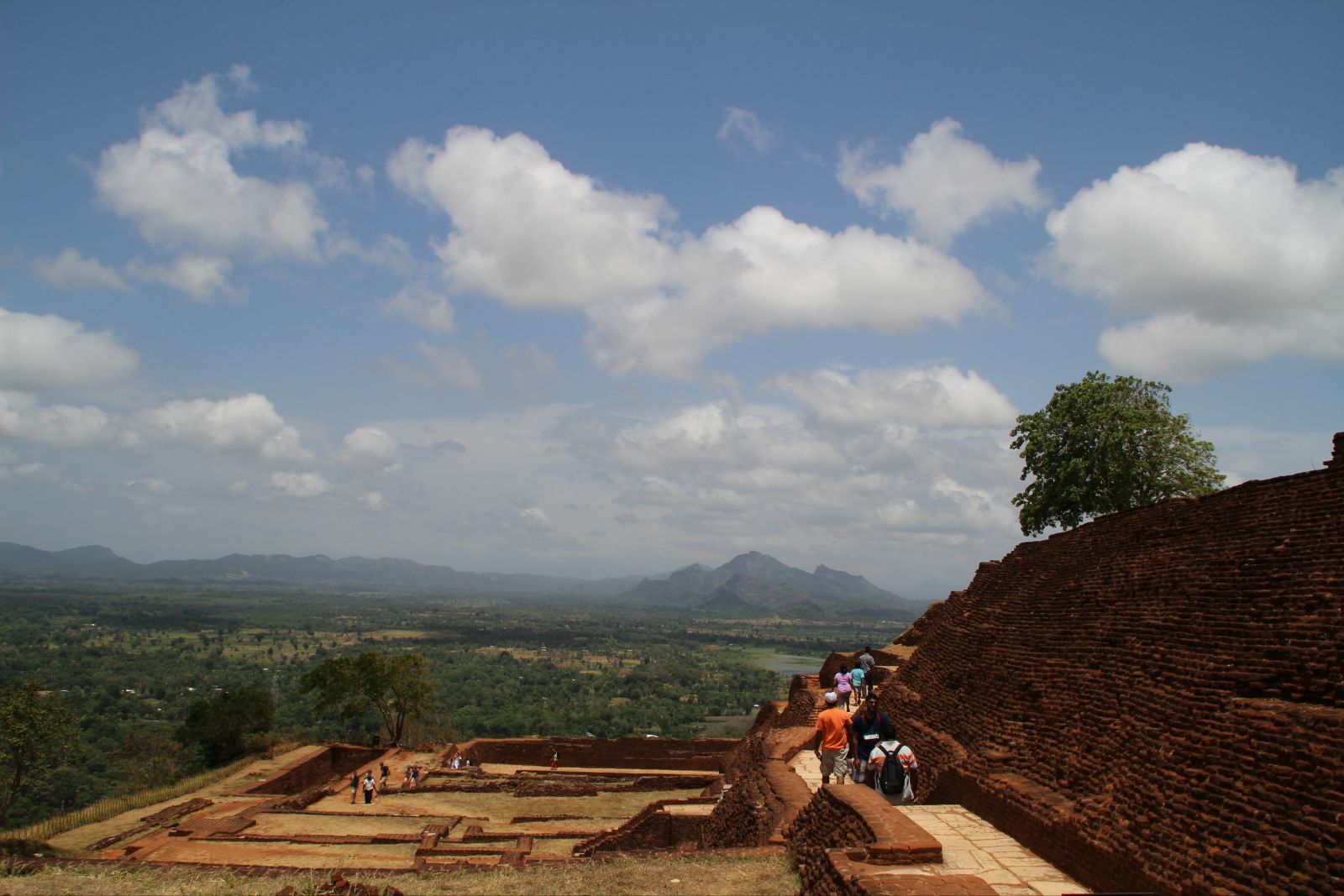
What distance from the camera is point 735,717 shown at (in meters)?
75.9

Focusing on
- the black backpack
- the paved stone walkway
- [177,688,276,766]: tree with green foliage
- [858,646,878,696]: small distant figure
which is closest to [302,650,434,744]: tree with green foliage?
[177,688,276,766]: tree with green foliage

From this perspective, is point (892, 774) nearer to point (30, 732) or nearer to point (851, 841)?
point (851, 841)

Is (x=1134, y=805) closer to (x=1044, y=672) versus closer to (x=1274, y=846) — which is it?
(x=1274, y=846)

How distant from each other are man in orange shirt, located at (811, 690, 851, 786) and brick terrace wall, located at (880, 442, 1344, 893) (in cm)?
139

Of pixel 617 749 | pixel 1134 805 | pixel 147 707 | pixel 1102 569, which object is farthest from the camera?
pixel 147 707

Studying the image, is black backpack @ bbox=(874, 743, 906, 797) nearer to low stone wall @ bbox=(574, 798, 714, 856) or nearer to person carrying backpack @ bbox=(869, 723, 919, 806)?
person carrying backpack @ bbox=(869, 723, 919, 806)

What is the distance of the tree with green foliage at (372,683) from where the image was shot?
3316 cm

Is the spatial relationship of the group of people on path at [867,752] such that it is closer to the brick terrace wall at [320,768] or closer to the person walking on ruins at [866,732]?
the person walking on ruins at [866,732]

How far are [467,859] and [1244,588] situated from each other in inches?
483

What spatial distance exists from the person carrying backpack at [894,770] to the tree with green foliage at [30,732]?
75.5ft

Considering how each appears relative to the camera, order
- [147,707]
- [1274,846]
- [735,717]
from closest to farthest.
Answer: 1. [1274,846]
2. [147,707]
3. [735,717]

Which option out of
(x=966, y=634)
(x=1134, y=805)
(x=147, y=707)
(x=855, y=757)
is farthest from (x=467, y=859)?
(x=147, y=707)

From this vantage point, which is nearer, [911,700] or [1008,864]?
[1008,864]

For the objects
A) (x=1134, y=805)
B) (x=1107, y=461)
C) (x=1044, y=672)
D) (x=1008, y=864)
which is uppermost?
(x=1107, y=461)
